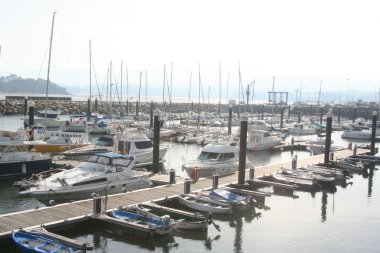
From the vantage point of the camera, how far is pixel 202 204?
73.3 feet

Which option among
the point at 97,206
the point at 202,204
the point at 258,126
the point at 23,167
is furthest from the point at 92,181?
the point at 258,126

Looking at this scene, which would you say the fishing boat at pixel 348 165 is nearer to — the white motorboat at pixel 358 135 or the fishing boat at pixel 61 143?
the fishing boat at pixel 61 143

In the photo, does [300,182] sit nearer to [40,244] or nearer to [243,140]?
[243,140]

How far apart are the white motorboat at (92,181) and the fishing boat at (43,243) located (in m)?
5.44

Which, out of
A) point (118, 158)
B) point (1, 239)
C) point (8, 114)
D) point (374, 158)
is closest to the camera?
point (1, 239)

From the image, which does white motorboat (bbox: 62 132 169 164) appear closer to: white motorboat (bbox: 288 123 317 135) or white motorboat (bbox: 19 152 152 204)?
white motorboat (bbox: 19 152 152 204)

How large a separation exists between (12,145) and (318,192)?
19990mm

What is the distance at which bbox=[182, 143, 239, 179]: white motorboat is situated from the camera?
31266 mm

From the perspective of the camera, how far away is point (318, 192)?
29.2 m

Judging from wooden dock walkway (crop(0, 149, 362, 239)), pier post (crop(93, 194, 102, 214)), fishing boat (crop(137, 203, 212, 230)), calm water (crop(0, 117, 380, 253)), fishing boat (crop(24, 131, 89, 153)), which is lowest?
calm water (crop(0, 117, 380, 253))

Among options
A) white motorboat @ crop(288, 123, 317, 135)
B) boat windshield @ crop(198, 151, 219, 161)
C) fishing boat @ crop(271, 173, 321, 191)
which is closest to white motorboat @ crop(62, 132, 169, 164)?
boat windshield @ crop(198, 151, 219, 161)

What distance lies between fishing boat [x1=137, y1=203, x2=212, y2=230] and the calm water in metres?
0.38

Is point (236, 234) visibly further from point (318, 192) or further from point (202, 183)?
point (318, 192)

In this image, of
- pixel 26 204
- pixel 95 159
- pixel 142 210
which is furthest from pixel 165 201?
pixel 26 204
